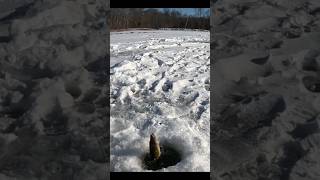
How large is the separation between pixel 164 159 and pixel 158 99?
44.4 inches

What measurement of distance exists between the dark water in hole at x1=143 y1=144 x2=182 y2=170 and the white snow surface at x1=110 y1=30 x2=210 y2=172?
0.11 ft

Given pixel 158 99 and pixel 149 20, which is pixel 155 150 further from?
pixel 149 20

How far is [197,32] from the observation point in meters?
6.11

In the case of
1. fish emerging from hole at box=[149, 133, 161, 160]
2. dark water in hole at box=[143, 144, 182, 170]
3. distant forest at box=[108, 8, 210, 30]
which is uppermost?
distant forest at box=[108, 8, 210, 30]

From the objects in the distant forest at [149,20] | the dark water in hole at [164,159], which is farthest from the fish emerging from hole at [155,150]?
the distant forest at [149,20]

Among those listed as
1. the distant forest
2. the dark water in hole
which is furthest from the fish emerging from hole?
the distant forest

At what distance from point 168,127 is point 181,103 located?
51 centimetres

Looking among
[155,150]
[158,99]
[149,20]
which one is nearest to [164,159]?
[155,150]

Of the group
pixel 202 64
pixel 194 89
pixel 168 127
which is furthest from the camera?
pixel 202 64

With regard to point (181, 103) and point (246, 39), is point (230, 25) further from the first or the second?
point (181, 103)

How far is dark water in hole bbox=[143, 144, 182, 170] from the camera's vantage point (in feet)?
7.91

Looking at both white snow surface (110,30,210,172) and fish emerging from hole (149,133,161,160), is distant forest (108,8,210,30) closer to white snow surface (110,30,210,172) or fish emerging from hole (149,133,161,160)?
white snow surface (110,30,210,172)

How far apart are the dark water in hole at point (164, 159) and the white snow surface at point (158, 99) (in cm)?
3

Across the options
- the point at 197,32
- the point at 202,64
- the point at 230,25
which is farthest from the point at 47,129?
the point at 197,32
